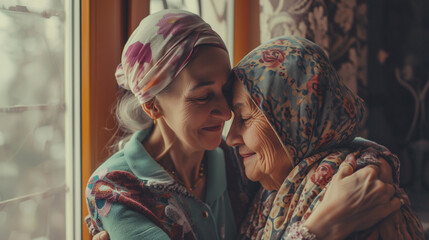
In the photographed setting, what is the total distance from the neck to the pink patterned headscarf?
0.58ft

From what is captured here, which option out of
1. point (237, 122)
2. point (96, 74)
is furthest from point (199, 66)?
point (96, 74)

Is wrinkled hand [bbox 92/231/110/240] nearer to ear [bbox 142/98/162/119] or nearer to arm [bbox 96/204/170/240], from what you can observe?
arm [bbox 96/204/170/240]

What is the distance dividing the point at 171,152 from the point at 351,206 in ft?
2.00

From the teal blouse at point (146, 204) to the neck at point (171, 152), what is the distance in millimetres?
49

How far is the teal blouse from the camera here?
50.1 inches

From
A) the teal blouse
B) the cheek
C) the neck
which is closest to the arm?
the teal blouse

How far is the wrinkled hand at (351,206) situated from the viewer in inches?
44.2

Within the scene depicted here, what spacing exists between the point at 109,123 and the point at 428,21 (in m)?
1.54

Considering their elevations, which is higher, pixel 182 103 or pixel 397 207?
pixel 182 103

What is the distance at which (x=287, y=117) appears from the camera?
1.24 meters

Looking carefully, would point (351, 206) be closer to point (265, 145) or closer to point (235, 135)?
point (265, 145)

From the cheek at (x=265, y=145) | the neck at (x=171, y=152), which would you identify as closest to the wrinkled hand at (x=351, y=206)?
the cheek at (x=265, y=145)

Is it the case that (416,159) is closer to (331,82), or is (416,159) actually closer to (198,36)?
(331,82)

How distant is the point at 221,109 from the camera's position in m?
1.36
